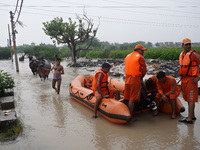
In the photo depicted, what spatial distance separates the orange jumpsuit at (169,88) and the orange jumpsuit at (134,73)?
0.66 metres

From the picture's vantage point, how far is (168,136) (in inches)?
157

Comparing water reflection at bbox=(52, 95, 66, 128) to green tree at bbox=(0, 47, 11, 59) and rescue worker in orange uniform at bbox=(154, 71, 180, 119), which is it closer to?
rescue worker in orange uniform at bbox=(154, 71, 180, 119)

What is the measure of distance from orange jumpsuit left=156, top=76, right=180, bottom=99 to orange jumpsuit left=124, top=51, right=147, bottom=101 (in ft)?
2.15

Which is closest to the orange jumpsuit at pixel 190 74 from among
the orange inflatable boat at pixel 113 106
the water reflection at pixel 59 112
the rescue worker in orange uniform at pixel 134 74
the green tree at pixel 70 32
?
the orange inflatable boat at pixel 113 106

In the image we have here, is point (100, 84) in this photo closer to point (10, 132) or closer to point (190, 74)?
point (190, 74)

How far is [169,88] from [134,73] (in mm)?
1110

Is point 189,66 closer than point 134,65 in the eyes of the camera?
Yes

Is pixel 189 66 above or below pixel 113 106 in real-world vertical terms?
above

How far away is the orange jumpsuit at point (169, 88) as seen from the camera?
4.71 meters

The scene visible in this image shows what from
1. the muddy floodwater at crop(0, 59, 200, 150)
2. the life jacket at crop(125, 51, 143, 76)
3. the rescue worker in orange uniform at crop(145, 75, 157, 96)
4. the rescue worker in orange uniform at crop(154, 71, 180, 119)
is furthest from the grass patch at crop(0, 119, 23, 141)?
the rescue worker in orange uniform at crop(154, 71, 180, 119)

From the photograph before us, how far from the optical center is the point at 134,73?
4.42 metres

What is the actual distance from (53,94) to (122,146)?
4.89 metres

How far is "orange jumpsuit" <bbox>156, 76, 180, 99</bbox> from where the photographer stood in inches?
185

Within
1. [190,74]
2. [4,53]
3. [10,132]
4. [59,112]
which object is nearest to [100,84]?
[59,112]
